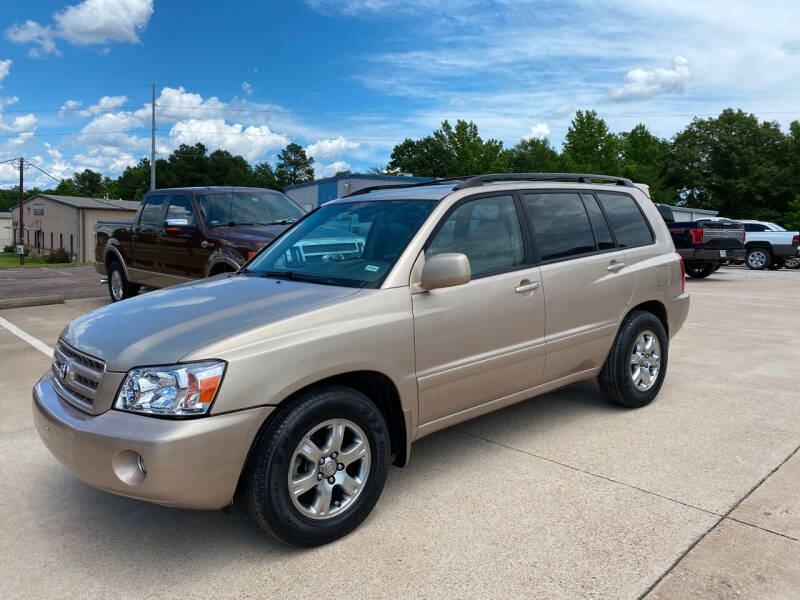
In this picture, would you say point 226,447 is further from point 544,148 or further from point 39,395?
point 544,148

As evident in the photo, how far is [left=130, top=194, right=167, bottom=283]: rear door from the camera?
961 centimetres

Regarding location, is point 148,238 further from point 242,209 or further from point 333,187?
point 333,187

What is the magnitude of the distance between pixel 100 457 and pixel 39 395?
32.8 inches

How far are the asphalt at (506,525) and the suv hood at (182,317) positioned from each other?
32.5 inches

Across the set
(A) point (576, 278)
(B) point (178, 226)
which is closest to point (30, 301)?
(B) point (178, 226)

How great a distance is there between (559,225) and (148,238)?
23.9 feet

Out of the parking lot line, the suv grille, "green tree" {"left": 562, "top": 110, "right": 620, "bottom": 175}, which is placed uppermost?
"green tree" {"left": 562, "top": 110, "right": 620, "bottom": 175}

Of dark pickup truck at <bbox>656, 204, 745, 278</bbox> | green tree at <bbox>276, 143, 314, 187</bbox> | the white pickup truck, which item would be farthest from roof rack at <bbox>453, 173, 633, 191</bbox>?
green tree at <bbox>276, 143, 314, 187</bbox>

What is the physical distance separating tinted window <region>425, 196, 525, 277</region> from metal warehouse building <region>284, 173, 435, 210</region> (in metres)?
29.4

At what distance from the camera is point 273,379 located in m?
2.80

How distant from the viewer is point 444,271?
3297 millimetres

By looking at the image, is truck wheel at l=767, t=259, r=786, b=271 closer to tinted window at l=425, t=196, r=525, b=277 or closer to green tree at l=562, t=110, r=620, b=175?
tinted window at l=425, t=196, r=525, b=277

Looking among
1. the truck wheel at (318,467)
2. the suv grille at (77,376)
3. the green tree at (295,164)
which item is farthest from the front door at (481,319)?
the green tree at (295,164)

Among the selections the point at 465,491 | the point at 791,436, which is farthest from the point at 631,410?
the point at 465,491
